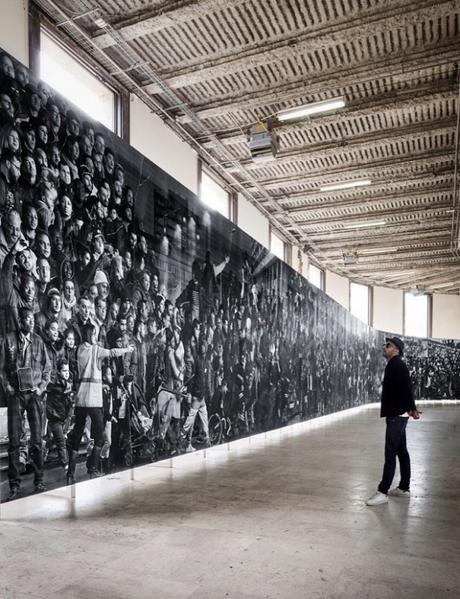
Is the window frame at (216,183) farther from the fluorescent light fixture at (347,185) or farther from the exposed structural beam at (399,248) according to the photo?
the exposed structural beam at (399,248)

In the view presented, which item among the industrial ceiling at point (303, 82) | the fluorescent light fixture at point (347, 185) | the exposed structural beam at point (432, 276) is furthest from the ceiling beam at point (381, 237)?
the exposed structural beam at point (432, 276)

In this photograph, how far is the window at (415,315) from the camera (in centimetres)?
3209

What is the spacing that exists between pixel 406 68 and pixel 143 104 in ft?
17.0

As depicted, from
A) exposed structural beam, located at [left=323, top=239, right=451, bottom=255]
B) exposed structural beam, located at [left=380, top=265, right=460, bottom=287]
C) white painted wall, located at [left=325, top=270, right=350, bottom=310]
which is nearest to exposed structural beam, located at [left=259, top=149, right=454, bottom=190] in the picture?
exposed structural beam, located at [left=323, top=239, right=451, bottom=255]

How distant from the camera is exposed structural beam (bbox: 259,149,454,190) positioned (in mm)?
13820

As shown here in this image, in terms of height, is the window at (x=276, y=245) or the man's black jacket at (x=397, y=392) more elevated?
the window at (x=276, y=245)

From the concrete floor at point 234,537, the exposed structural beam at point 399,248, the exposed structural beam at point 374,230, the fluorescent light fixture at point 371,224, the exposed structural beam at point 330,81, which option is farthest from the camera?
the exposed structural beam at point 399,248

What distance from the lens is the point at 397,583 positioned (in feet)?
13.7

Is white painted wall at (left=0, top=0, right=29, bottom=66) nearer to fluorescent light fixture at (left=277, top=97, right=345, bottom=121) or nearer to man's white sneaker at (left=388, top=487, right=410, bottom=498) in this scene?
fluorescent light fixture at (left=277, top=97, right=345, bottom=121)

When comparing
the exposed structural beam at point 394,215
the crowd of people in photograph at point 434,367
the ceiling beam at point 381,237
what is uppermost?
the exposed structural beam at point 394,215

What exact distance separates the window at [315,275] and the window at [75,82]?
1556 centimetres

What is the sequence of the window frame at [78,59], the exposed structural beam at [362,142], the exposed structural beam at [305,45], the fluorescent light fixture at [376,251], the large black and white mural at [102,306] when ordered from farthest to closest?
the fluorescent light fixture at [376,251] → the exposed structural beam at [362,142] → the exposed structural beam at [305,45] → the window frame at [78,59] → the large black and white mural at [102,306]

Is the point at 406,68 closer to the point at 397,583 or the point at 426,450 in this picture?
the point at 426,450

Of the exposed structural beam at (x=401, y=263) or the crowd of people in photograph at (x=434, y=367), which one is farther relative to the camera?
the crowd of people in photograph at (x=434, y=367)
